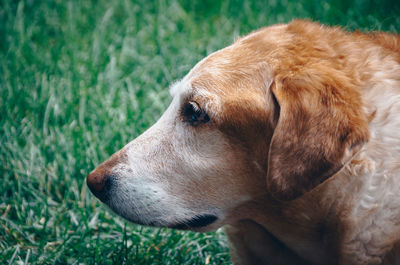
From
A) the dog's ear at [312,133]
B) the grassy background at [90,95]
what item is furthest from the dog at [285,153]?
the grassy background at [90,95]

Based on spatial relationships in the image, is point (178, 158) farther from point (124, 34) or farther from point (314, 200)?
point (124, 34)

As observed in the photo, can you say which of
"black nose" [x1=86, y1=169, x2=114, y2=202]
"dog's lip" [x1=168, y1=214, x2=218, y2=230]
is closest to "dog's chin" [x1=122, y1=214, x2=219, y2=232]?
"dog's lip" [x1=168, y1=214, x2=218, y2=230]

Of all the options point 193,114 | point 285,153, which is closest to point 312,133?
point 285,153

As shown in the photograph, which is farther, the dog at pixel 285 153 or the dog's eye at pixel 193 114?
the dog's eye at pixel 193 114

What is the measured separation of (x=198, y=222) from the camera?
8.16 ft

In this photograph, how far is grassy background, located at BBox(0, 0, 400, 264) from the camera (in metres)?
3.25

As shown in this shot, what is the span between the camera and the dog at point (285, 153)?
2145mm

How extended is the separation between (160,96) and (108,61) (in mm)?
787

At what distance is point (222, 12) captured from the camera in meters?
5.88

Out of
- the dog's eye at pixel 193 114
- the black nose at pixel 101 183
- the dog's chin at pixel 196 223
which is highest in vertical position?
the dog's eye at pixel 193 114

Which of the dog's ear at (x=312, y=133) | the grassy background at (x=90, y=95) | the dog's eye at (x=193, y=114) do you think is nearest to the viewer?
the dog's ear at (x=312, y=133)

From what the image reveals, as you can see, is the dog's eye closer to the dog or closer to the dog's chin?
the dog

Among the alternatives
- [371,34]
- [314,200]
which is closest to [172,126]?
[314,200]

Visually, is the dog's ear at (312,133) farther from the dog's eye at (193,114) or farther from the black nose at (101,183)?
the black nose at (101,183)
